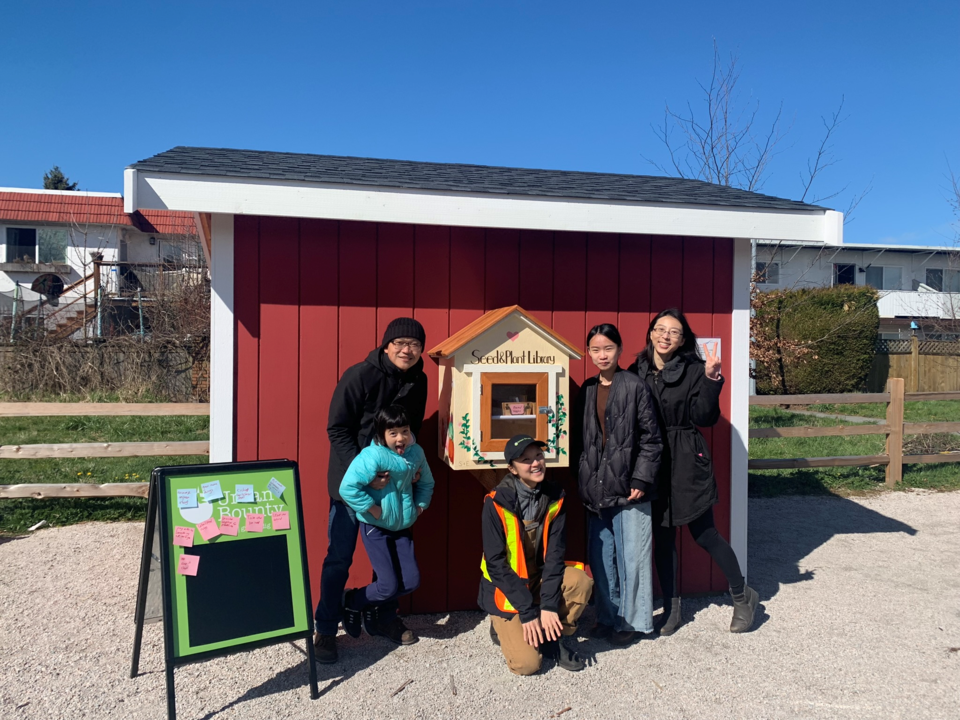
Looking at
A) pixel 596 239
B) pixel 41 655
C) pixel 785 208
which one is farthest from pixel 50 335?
pixel 785 208

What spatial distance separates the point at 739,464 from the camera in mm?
4758

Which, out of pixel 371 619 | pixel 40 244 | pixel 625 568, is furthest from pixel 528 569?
pixel 40 244

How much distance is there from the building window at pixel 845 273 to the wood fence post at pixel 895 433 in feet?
70.2

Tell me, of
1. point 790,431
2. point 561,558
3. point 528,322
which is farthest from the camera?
point 790,431

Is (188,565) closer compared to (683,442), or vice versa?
(188,565)

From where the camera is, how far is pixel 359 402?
3576mm

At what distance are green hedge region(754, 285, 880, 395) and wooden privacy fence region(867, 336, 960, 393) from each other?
230 centimetres

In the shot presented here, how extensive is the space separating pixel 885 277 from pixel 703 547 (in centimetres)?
2910

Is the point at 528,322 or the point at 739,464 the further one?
the point at 739,464

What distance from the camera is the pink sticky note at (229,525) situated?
325cm

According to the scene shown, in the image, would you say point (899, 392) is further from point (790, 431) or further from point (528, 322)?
point (528, 322)

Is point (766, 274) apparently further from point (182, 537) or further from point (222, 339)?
point (182, 537)

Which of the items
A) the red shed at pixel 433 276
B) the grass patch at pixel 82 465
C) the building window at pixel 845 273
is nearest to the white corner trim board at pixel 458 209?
the red shed at pixel 433 276

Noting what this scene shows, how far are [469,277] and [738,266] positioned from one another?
1871 mm
